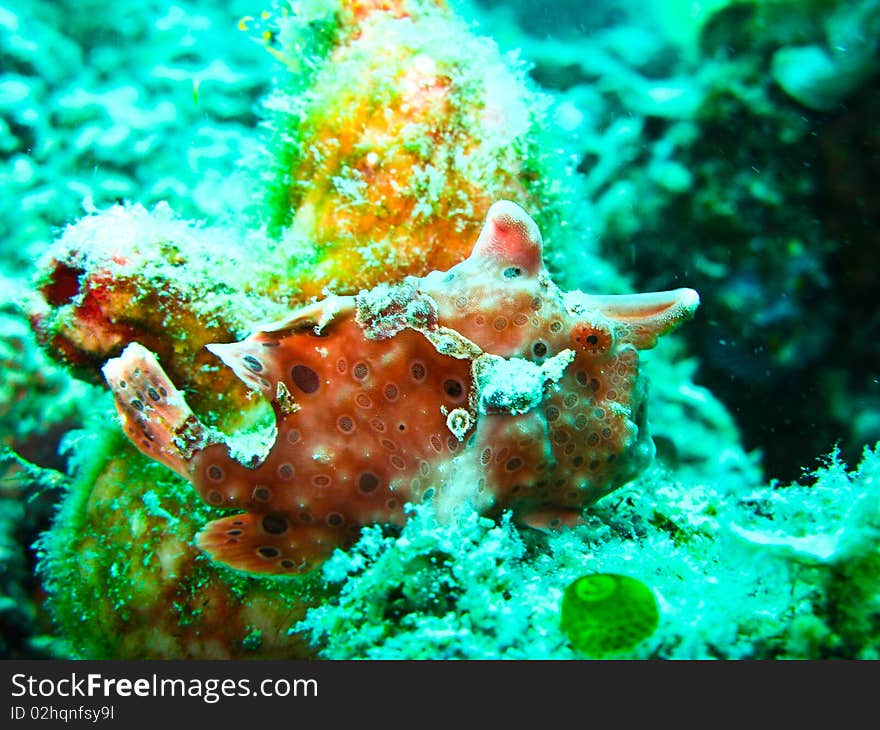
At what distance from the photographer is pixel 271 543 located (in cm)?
241

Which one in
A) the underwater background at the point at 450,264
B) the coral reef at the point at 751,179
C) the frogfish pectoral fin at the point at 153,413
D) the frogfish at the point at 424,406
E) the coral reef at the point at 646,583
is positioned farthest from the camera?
the coral reef at the point at 751,179

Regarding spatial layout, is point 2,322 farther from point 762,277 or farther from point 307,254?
point 762,277

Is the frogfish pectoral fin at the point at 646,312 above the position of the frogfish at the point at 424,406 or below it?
above

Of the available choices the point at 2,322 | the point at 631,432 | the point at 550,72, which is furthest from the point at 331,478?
the point at 550,72

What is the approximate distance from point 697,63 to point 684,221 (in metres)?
1.39

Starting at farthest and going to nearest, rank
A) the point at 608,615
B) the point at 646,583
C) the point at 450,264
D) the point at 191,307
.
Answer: the point at 450,264, the point at 191,307, the point at 646,583, the point at 608,615

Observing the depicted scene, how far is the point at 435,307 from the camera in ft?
7.22

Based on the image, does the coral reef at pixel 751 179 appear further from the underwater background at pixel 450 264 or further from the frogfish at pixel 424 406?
the frogfish at pixel 424 406

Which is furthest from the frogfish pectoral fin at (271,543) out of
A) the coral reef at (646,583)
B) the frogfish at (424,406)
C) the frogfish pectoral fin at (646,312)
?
the frogfish pectoral fin at (646,312)

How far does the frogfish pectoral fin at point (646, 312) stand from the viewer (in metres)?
2.46

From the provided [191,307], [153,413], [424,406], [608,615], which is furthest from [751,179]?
[153,413]

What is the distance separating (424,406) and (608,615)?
1.04 metres

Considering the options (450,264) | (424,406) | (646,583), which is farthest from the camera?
(450,264)

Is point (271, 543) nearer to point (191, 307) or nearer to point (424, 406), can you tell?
point (424, 406)
